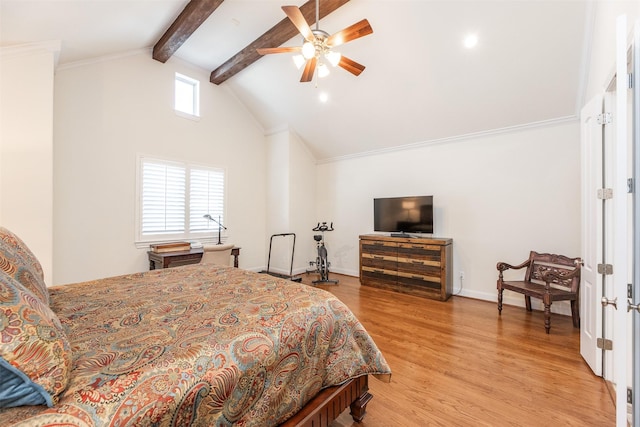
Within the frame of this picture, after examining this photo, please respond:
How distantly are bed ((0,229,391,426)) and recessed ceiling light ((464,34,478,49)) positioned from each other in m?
3.38

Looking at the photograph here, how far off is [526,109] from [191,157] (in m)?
5.20

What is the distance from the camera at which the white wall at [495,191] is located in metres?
3.56

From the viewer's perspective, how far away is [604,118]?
212 centimetres

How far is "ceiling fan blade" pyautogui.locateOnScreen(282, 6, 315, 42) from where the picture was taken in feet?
7.41

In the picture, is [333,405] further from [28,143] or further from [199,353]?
[28,143]

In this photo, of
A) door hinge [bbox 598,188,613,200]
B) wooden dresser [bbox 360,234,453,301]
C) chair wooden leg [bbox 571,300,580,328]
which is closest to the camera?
door hinge [bbox 598,188,613,200]

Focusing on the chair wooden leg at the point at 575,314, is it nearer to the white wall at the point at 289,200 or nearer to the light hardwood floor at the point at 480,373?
the light hardwood floor at the point at 480,373

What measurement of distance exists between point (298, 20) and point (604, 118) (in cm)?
260

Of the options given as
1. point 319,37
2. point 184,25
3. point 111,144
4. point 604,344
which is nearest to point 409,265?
point 604,344

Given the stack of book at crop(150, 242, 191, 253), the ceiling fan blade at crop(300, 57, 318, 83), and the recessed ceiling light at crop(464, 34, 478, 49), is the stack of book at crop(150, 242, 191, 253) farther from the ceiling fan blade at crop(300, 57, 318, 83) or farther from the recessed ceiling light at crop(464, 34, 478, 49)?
the recessed ceiling light at crop(464, 34, 478, 49)

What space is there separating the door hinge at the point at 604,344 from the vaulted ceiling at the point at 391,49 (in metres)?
2.79

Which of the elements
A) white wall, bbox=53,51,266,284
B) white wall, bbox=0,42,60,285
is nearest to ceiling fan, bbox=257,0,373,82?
white wall, bbox=0,42,60,285

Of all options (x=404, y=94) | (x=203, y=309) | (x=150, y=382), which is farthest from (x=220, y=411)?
(x=404, y=94)

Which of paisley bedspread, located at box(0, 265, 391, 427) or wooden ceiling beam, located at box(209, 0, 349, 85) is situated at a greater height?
wooden ceiling beam, located at box(209, 0, 349, 85)
